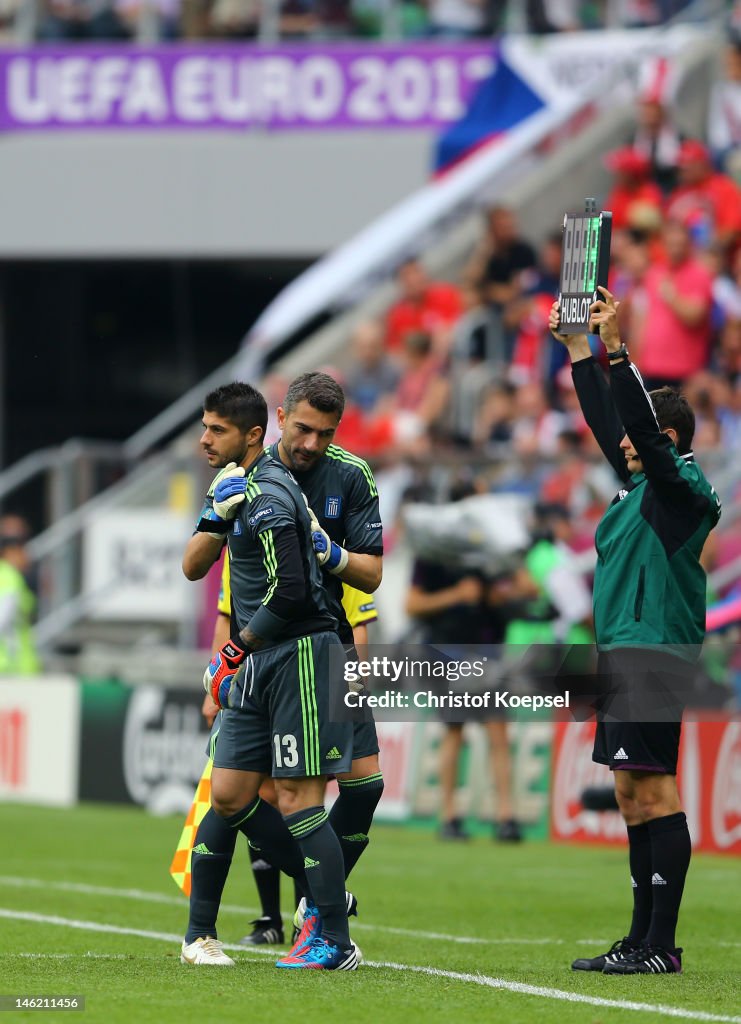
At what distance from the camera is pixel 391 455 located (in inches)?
715

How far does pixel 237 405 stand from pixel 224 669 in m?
0.98

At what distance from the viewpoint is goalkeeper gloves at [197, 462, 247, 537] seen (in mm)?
7547

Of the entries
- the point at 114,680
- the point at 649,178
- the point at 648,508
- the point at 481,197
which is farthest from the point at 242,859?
the point at 481,197

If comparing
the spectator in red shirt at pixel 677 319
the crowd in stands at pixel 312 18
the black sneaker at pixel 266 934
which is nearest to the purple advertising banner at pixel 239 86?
the crowd in stands at pixel 312 18

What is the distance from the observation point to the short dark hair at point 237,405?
778 centimetres

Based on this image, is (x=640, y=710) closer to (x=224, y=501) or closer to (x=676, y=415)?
(x=676, y=415)

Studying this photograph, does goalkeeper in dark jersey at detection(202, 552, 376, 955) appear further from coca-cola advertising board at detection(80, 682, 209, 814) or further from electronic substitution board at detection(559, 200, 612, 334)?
coca-cola advertising board at detection(80, 682, 209, 814)

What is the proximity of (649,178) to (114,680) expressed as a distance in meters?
6.89

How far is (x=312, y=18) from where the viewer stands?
24.7 m

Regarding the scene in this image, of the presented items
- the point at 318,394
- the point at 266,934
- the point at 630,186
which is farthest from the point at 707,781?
the point at 630,186

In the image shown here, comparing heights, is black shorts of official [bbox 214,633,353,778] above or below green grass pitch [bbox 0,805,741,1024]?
above

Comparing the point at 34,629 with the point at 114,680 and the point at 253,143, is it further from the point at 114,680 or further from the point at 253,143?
the point at 253,143

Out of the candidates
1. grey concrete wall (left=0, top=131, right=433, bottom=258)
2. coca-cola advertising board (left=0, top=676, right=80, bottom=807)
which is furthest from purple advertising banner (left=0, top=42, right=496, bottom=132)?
coca-cola advertising board (left=0, top=676, right=80, bottom=807)

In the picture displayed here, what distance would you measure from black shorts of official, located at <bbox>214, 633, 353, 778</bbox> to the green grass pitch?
0.75 meters
